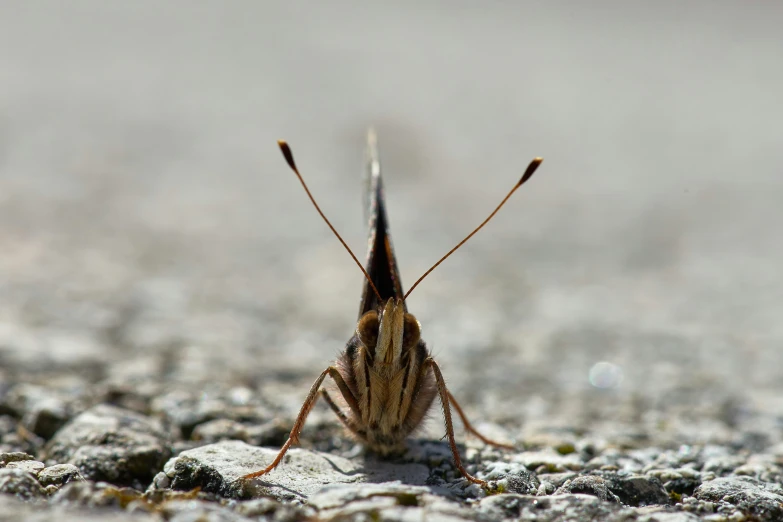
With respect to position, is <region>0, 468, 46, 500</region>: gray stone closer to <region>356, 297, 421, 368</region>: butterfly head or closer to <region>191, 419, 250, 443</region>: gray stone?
<region>191, 419, 250, 443</region>: gray stone

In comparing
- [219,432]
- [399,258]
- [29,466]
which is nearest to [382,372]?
[219,432]

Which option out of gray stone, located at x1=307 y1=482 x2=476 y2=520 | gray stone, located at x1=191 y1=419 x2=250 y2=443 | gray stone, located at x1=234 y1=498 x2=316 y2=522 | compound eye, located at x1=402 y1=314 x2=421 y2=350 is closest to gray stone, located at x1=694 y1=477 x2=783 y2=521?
gray stone, located at x1=307 y1=482 x2=476 y2=520

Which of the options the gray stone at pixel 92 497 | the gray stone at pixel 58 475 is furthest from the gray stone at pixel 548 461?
the gray stone at pixel 58 475

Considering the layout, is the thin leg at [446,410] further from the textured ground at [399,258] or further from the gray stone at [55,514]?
the gray stone at [55,514]

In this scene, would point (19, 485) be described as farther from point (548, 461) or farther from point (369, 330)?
point (548, 461)

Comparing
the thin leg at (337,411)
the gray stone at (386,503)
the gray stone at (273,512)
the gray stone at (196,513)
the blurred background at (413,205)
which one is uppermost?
the blurred background at (413,205)

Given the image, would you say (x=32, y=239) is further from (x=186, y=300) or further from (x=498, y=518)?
(x=498, y=518)

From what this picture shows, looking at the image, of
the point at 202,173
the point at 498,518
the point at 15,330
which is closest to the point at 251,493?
the point at 498,518

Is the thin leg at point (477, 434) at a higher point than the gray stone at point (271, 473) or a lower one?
higher
